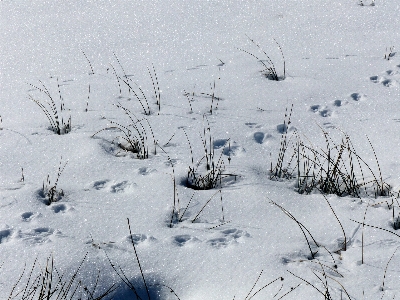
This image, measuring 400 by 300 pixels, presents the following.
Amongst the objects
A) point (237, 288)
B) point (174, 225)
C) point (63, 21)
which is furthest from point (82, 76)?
point (237, 288)

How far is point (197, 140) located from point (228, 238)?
0.97 m

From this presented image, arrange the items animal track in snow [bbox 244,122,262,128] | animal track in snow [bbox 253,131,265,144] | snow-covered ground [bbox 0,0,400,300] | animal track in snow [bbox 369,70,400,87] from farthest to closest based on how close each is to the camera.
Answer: animal track in snow [bbox 369,70,400,87], animal track in snow [bbox 244,122,262,128], animal track in snow [bbox 253,131,265,144], snow-covered ground [bbox 0,0,400,300]

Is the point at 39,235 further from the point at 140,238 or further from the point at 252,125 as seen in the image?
the point at 252,125

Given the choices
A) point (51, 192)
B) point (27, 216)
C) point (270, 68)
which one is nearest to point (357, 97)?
point (270, 68)

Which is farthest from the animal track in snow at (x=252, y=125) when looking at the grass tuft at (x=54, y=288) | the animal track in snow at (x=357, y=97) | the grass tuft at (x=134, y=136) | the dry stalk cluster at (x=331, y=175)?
the grass tuft at (x=54, y=288)

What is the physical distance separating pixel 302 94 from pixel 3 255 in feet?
7.68

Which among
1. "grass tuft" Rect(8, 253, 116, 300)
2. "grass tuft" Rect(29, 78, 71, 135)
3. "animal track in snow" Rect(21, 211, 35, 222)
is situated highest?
"grass tuft" Rect(29, 78, 71, 135)

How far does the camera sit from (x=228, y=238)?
2.23 metres

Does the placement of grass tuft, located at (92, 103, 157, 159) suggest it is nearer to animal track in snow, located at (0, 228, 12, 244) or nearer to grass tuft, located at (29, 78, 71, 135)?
grass tuft, located at (29, 78, 71, 135)

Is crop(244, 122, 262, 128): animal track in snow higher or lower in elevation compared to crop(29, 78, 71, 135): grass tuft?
lower

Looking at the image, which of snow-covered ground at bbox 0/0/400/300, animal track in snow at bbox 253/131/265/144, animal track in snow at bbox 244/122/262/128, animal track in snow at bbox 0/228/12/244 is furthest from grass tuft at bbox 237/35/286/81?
animal track in snow at bbox 0/228/12/244

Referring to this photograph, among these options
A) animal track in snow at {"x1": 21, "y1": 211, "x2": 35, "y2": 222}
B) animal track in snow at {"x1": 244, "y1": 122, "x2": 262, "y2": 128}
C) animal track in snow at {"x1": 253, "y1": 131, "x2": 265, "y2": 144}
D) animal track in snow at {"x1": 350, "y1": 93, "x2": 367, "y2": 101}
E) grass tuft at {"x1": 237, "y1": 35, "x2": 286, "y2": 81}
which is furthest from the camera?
grass tuft at {"x1": 237, "y1": 35, "x2": 286, "y2": 81}

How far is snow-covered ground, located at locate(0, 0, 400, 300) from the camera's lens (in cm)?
206

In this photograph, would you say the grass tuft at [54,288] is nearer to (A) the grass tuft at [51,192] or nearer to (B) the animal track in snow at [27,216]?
(B) the animal track in snow at [27,216]
